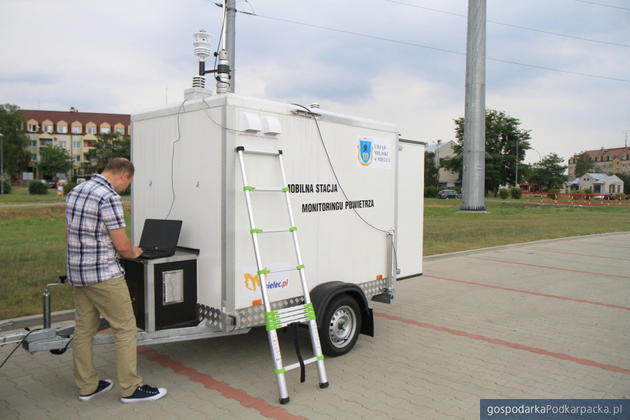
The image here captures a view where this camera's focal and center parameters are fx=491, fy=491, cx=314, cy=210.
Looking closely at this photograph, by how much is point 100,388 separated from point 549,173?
8459 cm

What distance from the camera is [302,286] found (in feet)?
14.9

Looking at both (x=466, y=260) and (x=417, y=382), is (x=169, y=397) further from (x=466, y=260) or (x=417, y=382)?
(x=466, y=260)

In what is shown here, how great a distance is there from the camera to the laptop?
172 inches

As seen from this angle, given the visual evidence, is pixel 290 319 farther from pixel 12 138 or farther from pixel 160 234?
pixel 12 138

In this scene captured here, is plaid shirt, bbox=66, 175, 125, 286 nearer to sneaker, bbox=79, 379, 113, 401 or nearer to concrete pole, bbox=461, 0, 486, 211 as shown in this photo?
sneaker, bbox=79, 379, 113, 401

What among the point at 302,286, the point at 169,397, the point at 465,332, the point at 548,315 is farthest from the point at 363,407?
the point at 548,315

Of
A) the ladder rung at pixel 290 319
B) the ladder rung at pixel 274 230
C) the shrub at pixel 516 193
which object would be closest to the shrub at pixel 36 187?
the ladder rung at pixel 274 230

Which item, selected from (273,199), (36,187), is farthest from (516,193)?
(273,199)

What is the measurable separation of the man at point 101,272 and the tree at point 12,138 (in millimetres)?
78184

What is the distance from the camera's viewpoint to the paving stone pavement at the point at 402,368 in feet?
13.0

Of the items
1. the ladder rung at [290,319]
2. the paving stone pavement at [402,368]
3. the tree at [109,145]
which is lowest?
the paving stone pavement at [402,368]

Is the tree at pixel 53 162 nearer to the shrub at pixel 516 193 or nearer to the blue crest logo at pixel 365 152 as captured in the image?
the shrub at pixel 516 193

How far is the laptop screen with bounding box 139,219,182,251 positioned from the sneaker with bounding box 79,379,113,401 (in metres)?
1.21

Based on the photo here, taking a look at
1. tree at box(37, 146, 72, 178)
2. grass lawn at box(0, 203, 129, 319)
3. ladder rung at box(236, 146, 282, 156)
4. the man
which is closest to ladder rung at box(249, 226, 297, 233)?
ladder rung at box(236, 146, 282, 156)
